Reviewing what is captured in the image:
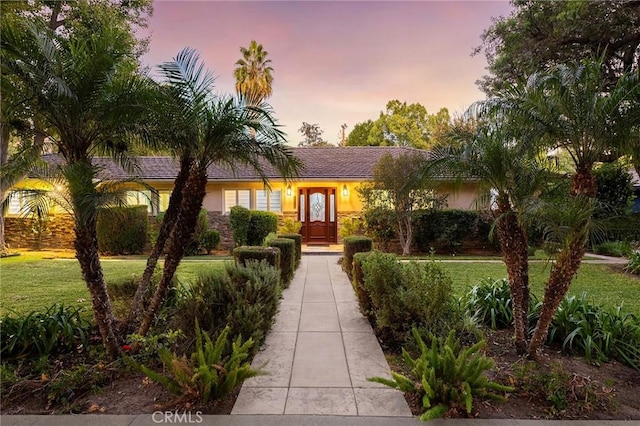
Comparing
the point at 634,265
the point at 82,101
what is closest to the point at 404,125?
the point at 634,265

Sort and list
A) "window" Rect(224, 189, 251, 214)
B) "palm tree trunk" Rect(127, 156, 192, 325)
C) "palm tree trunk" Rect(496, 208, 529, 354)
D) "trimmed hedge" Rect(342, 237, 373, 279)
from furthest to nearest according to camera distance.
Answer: "window" Rect(224, 189, 251, 214) < "trimmed hedge" Rect(342, 237, 373, 279) < "palm tree trunk" Rect(127, 156, 192, 325) < "palm tree trunk" Rect(496, 208, 529, 354)

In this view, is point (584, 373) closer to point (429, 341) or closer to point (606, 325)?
point (606, 325)

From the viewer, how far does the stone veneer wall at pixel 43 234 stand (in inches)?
588

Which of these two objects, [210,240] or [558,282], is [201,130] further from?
[210,240]

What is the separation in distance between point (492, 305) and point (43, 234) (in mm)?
17496

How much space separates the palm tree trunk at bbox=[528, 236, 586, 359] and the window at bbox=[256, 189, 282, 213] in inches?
508

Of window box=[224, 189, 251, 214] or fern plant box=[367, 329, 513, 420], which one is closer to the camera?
fern plant box=[367, 329, 513, 420]

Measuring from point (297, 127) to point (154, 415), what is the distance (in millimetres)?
48389

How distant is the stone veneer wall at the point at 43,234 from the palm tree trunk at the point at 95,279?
44.9ft

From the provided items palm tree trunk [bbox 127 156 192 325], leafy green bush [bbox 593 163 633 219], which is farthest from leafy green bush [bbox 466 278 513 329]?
leafy green bush [bbox 593 163 633 219]

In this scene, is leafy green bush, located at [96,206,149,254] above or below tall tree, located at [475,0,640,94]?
below

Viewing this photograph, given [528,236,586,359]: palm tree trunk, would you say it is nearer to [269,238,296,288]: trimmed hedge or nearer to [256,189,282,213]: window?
[269,238,296,288]: trimmed hedge

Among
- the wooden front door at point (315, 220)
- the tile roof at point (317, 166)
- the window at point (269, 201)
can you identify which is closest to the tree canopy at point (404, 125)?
the tile roof at point (317, 166)

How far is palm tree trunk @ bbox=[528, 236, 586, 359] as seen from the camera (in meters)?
3.58
